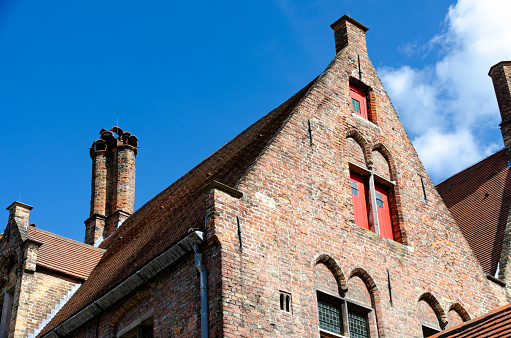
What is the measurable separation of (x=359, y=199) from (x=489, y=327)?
15.2ft

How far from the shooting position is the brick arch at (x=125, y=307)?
13.1 meters

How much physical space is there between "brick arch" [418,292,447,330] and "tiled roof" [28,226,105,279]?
7889 mm

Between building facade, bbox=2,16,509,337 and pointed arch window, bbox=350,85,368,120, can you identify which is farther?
pointed arch window, bbox=350,85,368,120

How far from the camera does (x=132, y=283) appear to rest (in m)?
13.2

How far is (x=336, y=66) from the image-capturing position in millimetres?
16734

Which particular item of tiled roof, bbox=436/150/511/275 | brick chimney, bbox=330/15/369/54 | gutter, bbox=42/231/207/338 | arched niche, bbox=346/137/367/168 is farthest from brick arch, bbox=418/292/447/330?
brick chimney, bbox=330/15/369/54

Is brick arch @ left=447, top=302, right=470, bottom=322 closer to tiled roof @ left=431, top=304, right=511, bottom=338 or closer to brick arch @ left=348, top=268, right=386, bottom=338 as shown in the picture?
brick arch @ left=348, top=268, right=386, bottom=338

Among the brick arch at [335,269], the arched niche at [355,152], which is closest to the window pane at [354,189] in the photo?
the arched niche at [355,152]

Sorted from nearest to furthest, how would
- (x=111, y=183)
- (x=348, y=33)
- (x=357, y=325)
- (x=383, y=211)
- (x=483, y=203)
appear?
(x=357, y=325)
(x=383, y=211)
(x=348, y=33)
(x=483, y=203)
(x=111, y=183)

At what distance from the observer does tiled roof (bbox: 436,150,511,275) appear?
19.0 m

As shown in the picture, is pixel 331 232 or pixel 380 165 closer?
pixel 331 232

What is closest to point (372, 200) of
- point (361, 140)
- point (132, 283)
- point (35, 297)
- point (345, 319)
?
point (361, 140)

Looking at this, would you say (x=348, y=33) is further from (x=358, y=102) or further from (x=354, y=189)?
(x=354, y=189)

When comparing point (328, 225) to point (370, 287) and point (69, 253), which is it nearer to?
point (370, 287)
